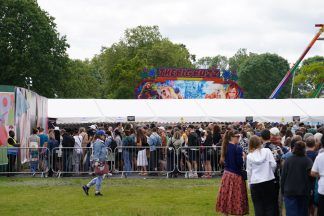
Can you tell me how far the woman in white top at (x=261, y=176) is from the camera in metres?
10.3

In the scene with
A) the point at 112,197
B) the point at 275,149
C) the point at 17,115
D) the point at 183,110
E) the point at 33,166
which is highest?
the point at 183,110

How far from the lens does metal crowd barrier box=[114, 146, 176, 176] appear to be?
68.9 ft

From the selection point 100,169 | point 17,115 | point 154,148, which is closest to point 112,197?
point 100,169

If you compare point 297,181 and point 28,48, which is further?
point 28,48

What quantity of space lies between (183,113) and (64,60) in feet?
78.7

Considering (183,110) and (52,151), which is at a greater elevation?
(183,110)

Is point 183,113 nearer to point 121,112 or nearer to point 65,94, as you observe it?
point 121,112

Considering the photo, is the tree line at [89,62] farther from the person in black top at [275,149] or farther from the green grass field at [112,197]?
the person in black top at [275,149]

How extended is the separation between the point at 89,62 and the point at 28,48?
224ft

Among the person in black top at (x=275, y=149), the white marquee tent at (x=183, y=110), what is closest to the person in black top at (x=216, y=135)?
the person in black top at (x=275, y=149)

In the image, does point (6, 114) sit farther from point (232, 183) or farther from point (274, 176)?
point (274, 176)

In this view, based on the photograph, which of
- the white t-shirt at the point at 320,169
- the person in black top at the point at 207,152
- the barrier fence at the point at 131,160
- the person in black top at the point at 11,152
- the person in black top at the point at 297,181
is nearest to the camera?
the white t-shirt at the point at 320,169

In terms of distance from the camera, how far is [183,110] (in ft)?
111

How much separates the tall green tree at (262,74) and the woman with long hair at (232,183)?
8718 cm
